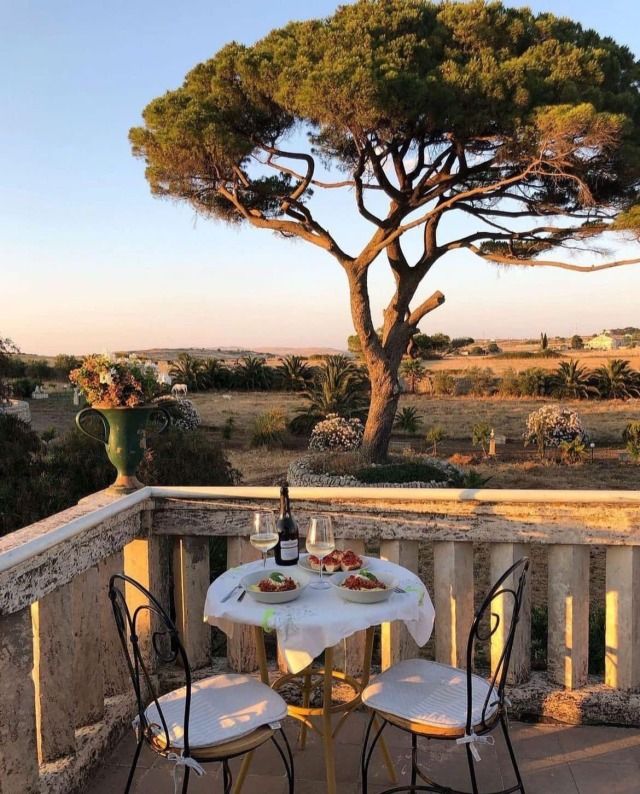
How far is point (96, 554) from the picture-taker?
7.16 ft

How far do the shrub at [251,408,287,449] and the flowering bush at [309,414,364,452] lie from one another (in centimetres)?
146

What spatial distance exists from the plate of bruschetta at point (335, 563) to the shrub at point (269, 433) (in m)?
10.7

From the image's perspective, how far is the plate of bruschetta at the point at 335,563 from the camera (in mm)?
2100

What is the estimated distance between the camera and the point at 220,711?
5.96 feet

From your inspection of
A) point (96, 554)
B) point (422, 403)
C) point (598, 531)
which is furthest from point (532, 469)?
point (422, 403)

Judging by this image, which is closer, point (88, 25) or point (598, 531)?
point (598, 531)

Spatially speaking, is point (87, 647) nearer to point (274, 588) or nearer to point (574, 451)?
point (274, 588)

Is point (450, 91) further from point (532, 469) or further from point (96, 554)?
point (96, 554)

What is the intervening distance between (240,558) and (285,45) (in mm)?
8427

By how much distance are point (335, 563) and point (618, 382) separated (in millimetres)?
19723

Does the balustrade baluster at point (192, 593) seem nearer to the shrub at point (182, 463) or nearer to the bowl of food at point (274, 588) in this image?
the bowl of food at point (274, 588)

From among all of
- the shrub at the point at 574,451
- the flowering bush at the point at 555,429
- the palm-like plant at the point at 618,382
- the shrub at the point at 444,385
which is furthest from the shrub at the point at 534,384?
the shrub at the point at 574,451

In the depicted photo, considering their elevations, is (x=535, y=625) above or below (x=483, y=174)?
below

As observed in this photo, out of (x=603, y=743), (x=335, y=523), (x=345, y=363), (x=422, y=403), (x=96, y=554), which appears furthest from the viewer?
(x=422, y=403)
